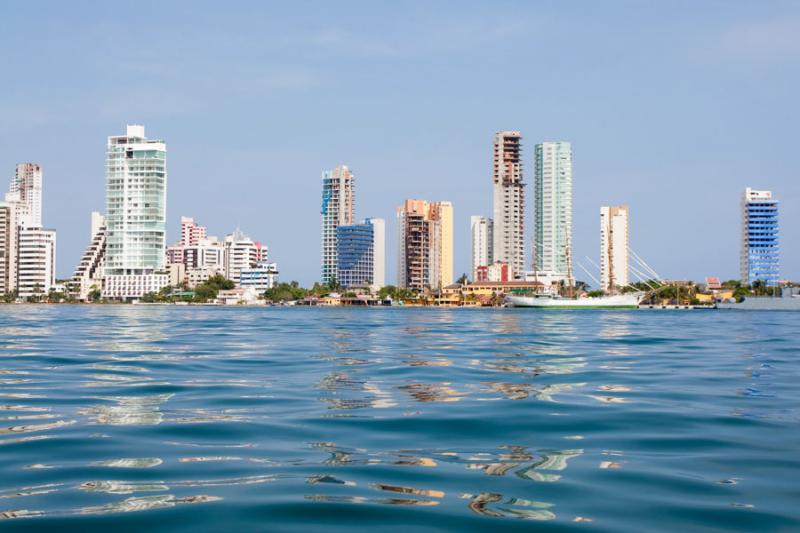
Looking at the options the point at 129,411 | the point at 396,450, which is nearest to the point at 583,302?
the point at 129,411

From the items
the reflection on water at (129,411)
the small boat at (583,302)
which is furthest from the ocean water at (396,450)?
the small boat at (583,302)

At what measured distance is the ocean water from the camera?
5.77 m

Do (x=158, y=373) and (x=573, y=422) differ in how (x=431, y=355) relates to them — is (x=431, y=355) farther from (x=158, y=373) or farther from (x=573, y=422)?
(x=573, y=422)

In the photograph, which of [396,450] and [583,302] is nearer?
[396,450]

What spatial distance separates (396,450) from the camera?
322 inches

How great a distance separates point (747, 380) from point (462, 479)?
10667mm

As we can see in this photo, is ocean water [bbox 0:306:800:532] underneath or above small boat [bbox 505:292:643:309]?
above

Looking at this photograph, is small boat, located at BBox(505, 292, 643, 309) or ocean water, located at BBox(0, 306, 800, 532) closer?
ocean water, located at BBox(0, 306, 800, 532)

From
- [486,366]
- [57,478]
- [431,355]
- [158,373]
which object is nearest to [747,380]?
[486,366]

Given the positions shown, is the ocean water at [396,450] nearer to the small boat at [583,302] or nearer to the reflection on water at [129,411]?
the reflection on water at [129,411]

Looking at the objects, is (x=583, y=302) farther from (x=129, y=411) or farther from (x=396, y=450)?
(x=396, y=450)

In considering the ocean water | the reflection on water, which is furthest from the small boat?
the reflection on water

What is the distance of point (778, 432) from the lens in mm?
9391

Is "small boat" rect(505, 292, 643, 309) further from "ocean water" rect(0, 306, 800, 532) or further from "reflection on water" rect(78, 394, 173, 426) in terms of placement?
"reflection on water" rect(78, 394, 173, 426)
